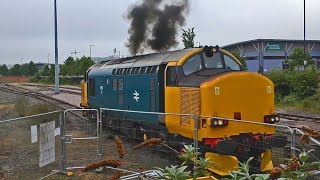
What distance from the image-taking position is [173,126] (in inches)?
404

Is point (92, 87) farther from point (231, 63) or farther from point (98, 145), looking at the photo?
point (231, 63)

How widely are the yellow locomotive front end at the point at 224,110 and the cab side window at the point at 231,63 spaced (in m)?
0.48

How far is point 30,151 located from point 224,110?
4.64m

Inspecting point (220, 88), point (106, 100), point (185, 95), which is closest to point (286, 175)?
point (220, 88)

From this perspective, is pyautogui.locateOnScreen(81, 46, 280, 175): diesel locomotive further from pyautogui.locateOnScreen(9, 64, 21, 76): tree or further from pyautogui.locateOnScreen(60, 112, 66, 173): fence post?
pyautogui.locateOnScreen(9, 64, 21, 76): tree

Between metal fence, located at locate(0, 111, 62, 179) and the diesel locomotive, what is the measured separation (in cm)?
258

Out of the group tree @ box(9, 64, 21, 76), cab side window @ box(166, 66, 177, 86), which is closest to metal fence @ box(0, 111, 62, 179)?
cab side window @ box(166, 66, 177, 86)

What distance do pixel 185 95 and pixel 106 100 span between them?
6423 mm

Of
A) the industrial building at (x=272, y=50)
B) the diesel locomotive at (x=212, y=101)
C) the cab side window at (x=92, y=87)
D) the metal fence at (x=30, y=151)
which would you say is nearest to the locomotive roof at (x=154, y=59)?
the diesel locomotive at (x=212, y=101)

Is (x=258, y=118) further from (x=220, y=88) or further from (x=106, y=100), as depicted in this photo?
(x=106, y=100)

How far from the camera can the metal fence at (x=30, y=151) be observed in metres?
8.91

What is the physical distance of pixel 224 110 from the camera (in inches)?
369

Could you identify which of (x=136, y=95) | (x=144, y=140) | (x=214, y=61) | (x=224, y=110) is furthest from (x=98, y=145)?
(x=214, y=61)

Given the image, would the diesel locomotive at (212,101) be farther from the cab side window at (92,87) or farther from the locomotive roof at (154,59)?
the cab side window at (92,87)
